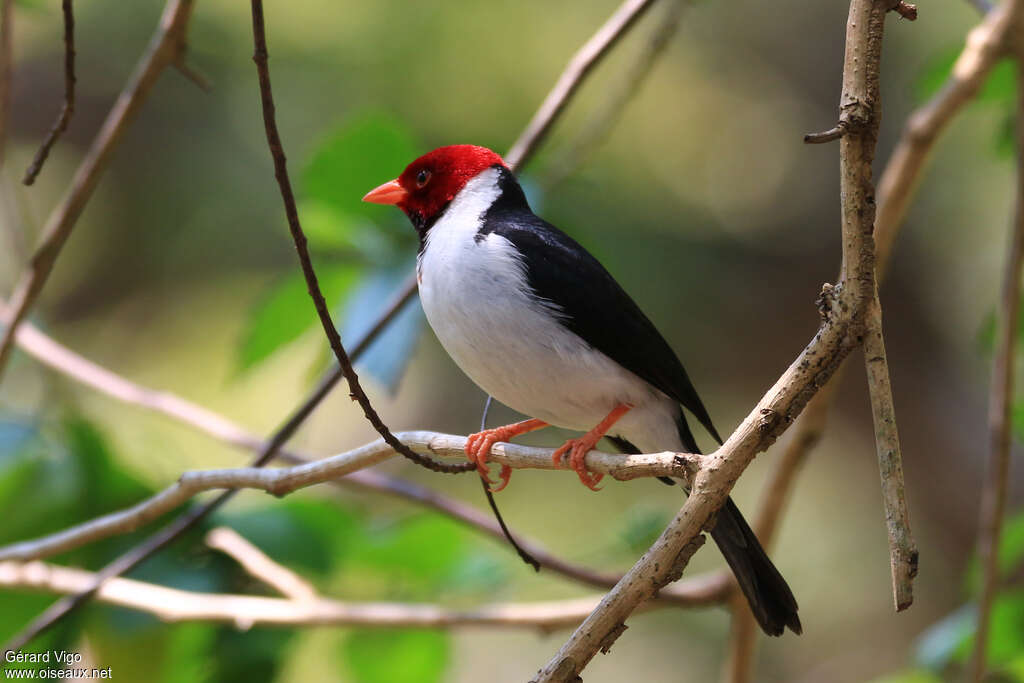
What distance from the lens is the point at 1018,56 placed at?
3184 mm

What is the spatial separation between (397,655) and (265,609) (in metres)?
0.55

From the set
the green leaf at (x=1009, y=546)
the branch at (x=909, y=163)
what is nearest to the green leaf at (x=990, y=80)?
the branch at (x=909, y=163)

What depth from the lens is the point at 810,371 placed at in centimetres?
161

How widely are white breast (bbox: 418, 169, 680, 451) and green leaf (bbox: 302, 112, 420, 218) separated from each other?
0.76 meters

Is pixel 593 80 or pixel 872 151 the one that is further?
pixel 593 80

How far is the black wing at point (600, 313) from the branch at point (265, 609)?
92cm

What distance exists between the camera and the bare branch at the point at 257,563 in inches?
129

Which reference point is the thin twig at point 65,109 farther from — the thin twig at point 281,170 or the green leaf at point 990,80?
the green leaf at point 990,80

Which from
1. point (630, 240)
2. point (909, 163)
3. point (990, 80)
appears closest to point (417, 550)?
point (909, 163)

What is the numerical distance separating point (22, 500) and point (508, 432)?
5.08 ft

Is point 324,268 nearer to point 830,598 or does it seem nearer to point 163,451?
point 163,451

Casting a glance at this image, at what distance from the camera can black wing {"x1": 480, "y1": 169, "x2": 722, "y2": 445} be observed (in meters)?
2.66

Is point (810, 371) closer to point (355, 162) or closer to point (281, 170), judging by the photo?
point (281, 170)

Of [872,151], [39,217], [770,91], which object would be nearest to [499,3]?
[770,91]
